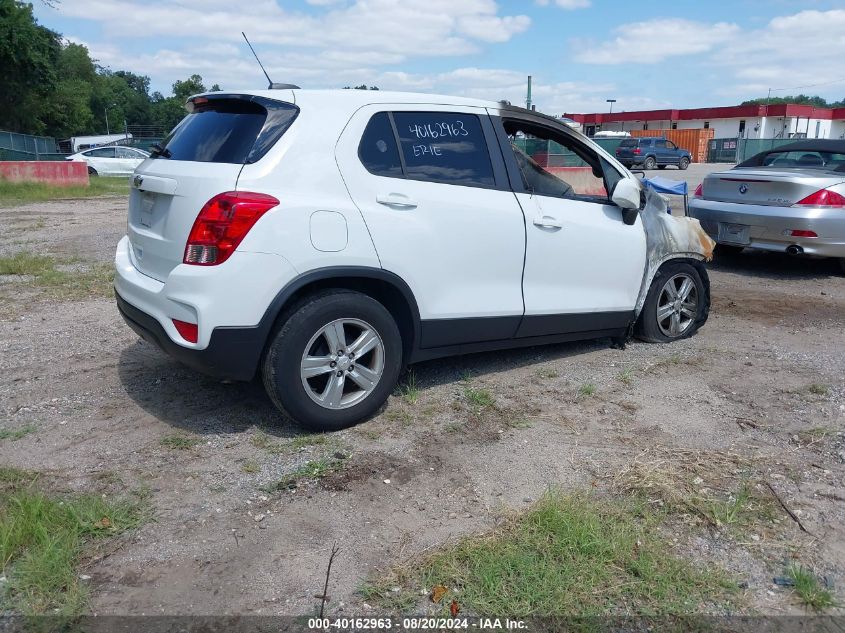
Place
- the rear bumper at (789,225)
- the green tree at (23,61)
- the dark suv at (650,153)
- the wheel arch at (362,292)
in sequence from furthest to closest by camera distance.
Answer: the dark suv at (650,153) → the green tree at (23,61) → the rear bumper at (789,225) → the wheel arch at (362,292)

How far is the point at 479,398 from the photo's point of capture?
4.73 meters

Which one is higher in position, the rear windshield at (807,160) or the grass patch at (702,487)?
the rear windshield at (807,160)

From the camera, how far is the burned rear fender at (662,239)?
5551 millimetres

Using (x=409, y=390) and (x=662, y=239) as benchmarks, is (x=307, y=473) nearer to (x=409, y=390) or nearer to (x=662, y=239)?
(x=409, y=390)

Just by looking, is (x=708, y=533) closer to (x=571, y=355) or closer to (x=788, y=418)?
(x=788, y=418)

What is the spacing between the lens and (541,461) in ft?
12.8

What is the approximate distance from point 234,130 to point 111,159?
85.4 feet

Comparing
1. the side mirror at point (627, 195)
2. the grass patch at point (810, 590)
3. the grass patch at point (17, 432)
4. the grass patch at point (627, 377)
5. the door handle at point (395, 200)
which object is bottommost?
the grass patch at point (810, 590)

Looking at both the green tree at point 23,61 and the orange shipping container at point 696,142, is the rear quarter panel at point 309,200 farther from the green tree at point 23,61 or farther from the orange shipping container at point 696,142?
the orange shipping container at point 696,142

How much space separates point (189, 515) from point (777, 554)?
254 centimetres

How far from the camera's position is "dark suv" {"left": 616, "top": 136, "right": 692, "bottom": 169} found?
121ft

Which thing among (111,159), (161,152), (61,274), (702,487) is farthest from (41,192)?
(702,487)

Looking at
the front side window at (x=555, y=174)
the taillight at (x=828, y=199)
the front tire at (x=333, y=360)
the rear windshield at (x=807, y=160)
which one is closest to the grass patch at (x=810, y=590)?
the front tire at (x=333, y=360)

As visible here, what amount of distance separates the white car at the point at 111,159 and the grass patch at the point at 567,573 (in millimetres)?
26769
